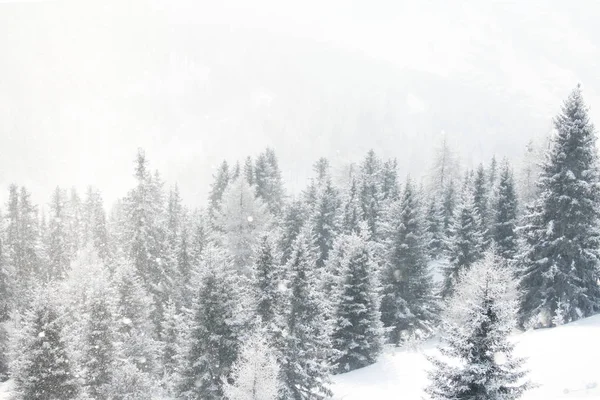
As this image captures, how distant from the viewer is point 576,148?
97.6ft

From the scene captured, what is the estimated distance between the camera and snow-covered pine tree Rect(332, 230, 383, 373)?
107 ft

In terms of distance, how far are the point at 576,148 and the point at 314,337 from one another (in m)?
18.4

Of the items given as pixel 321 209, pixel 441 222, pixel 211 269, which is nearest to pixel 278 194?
pixel 321 209

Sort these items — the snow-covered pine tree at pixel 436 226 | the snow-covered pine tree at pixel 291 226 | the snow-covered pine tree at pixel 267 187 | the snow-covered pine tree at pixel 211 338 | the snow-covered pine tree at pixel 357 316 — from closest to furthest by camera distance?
the snow-covered pine tree at pixel 211 338, the snow-covered pine tree at pixel 357 316, the snow-covered pine tree at pixel 291 226, the snow-covered pine tree at pixel 436 226, the snow-covered pine tree at pixel 267 187

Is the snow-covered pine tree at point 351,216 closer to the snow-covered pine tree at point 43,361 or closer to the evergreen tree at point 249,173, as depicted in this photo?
the evergreen tree at point 249,173

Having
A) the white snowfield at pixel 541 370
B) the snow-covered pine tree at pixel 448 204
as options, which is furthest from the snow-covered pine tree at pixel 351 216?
the white snowfield at pixel 541 370

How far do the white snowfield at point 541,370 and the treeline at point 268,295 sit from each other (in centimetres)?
152

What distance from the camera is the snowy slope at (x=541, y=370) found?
20016 millimetres

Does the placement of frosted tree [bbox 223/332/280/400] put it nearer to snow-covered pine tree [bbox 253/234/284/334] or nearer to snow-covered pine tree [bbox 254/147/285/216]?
snow-covered pine tree [bbox 253/234/284/334]

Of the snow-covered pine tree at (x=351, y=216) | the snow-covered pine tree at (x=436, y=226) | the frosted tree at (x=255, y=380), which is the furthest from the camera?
the snow-covered pine tree at (x=436, y=226)

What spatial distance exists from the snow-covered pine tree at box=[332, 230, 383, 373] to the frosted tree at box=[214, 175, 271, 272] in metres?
12.9

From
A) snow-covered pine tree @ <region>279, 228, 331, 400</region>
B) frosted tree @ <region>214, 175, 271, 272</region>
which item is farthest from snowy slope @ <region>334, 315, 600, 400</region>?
frosted tree @ <region>214, 175, 271, 272</region>

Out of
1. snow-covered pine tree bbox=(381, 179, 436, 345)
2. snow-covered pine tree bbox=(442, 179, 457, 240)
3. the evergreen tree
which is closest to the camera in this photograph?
snow-covered pine tree bbox=(381, 179, 436, 345)

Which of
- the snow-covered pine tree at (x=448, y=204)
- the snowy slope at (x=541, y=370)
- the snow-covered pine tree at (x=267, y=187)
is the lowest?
the snowy slope at (x=541, y=370)
